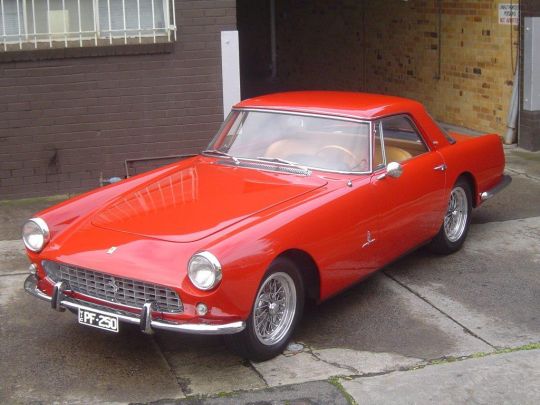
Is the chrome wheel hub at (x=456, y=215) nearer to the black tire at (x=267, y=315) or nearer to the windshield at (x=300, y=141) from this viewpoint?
the windshield at (x=300, y=141)

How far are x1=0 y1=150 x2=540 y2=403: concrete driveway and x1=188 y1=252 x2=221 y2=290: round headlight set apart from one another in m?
0.61

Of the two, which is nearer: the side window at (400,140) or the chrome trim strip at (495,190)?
the side window at (400,140)

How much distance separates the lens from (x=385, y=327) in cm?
575

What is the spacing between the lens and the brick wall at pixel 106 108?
9.09m

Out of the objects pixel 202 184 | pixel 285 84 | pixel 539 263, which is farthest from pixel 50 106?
pixel 285 84

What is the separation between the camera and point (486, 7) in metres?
11.6

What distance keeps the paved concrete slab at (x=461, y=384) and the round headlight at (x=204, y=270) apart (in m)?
0.94

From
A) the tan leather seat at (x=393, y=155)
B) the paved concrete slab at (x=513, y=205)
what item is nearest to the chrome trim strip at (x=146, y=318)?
the tan leather seat at (x=393, y=155)

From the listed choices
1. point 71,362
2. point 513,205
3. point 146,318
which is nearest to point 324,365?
point 146,318

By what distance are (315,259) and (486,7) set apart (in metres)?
7.29

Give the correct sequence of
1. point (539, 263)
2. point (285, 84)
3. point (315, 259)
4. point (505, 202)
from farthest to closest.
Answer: point (285, 84) < point (505, 202) < point (539, 263) < point (315, 259)

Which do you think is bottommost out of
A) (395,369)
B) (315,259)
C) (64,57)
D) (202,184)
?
(395,369)

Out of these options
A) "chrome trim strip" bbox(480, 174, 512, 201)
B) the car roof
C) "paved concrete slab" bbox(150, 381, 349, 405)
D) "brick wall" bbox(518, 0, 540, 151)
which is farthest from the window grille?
"paved concrete slab" bbox(150, 381, 349, 405)

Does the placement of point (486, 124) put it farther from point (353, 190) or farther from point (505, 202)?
point (353, 190)
